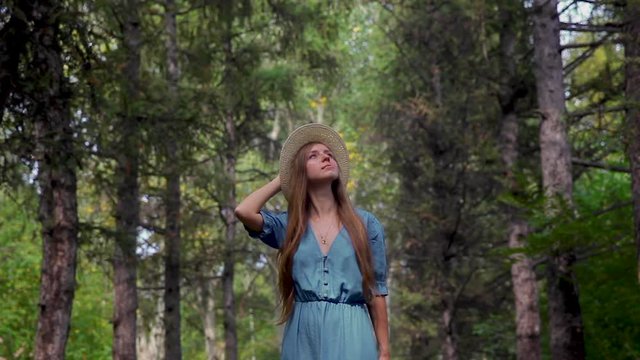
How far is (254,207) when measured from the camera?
5.36m

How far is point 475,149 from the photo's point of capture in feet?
63.2

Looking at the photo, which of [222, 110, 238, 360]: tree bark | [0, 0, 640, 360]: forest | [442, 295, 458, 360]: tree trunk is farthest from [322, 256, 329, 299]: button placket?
[222, 110, 238, 360]: tree bark

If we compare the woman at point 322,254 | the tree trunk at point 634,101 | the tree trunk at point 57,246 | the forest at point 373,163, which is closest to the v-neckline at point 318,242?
the woman at point 322,254

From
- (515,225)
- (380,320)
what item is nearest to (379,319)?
(380,320)

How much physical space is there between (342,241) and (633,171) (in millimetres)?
6225

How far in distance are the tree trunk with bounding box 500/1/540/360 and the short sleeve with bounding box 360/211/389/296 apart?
10629 mm

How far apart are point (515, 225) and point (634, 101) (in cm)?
806

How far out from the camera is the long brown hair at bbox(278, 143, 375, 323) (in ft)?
17.5

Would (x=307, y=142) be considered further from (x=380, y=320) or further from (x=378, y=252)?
(x=380, y=320)

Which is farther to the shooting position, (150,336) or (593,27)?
(150,336)

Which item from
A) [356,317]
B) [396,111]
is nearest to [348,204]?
[356,317]

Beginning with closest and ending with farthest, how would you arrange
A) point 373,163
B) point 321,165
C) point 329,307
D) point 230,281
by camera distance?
point 329,307 < point 321,165 < point 230,281 < point 373,163

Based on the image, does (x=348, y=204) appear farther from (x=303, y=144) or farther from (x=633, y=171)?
(x=633, y=171)

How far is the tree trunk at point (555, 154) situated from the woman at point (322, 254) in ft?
29.5
